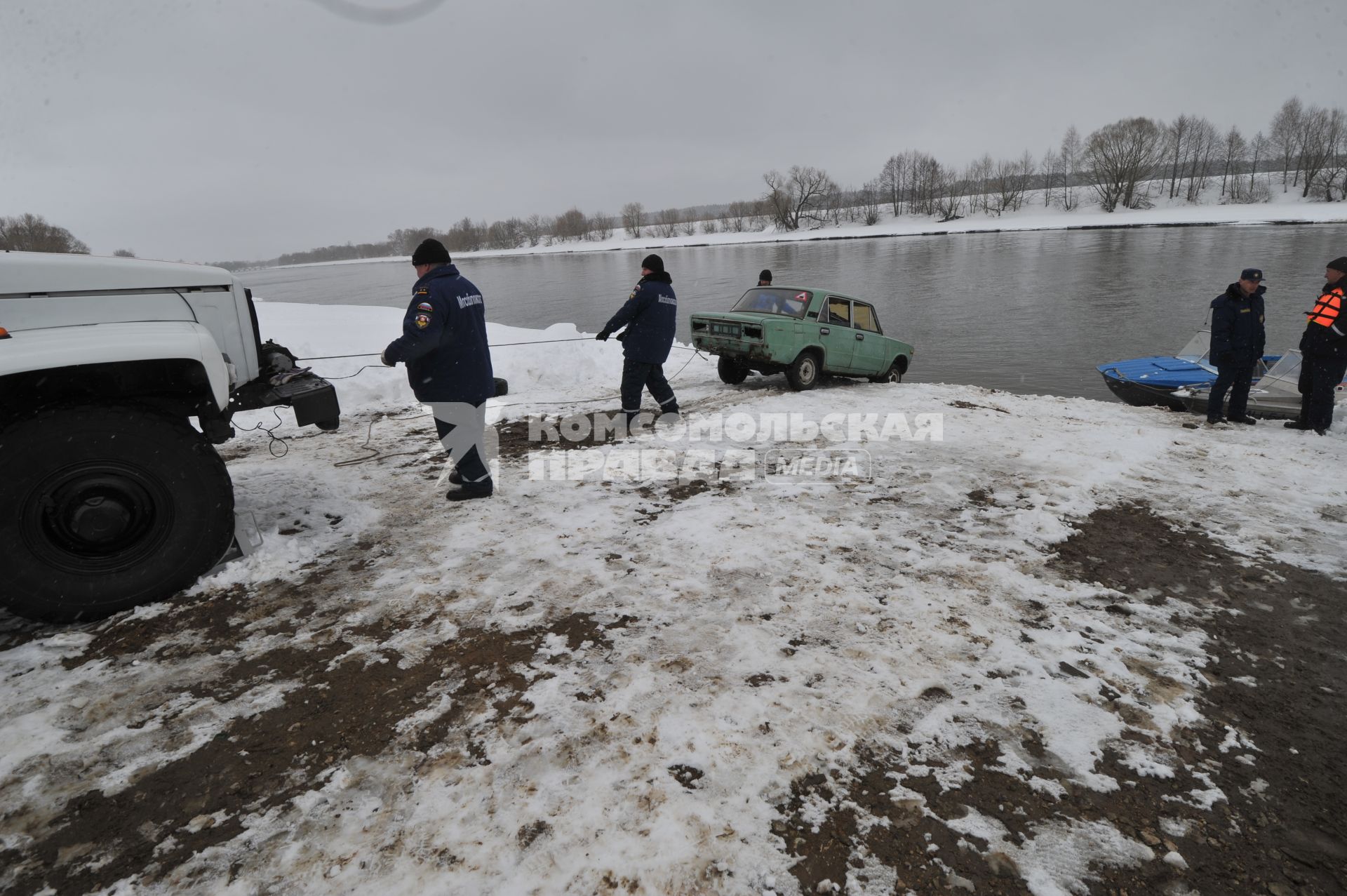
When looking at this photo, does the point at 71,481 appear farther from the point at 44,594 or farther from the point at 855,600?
the point at 855,600

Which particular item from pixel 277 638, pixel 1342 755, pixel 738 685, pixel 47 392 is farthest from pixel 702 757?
pixel 47 392

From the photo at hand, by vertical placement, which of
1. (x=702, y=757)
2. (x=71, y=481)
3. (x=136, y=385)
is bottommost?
(x=702, y=757)

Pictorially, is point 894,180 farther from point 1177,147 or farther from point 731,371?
point 731,371

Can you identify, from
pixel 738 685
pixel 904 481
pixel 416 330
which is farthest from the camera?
pixel 904 481

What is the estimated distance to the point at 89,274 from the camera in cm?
317

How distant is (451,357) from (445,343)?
4.9 inches

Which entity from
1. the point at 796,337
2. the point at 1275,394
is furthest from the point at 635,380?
the point at 1275,394

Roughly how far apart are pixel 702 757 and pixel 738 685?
44 cm

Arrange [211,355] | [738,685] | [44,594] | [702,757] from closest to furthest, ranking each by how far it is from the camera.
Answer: [702,757], [738,685], [44,594], [211,355]

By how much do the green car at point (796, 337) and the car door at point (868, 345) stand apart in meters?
0.01

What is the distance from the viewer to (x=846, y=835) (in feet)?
6.52

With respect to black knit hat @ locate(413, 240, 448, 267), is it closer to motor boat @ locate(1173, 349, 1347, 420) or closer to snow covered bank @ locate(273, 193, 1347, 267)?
motor boat @ locate(1173, 349, 1347, 420)

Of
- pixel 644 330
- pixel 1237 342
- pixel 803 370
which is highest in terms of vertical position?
pixel 644 330

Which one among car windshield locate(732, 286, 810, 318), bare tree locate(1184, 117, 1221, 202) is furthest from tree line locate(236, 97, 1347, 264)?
car windshield locate(732, 286, 810, 318)
